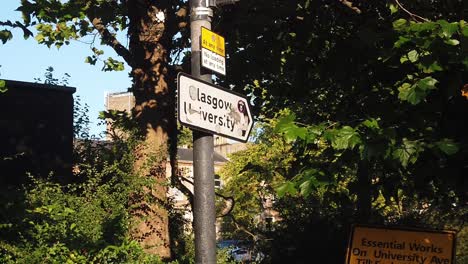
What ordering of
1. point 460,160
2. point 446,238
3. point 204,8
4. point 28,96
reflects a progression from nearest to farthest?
point 204,8 < point 460,160 < point 446,238 < point 28,96

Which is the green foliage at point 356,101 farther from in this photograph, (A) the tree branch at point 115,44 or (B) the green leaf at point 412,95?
(A) the tree branch at point 115,44

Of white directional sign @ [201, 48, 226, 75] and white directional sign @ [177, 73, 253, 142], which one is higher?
white directional sign @ [201, 48, 226, 75]

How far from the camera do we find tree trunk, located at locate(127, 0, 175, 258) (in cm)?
849

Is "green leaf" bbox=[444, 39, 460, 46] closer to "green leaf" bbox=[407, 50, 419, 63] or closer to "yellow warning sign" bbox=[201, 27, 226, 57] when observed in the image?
"green leaf" bbox=[407, 50, 419, 63]

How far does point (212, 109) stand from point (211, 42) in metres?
0.57

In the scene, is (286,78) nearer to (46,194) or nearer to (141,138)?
(141,138)

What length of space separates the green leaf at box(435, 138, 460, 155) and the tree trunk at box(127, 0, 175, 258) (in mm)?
4079

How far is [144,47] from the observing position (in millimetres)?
9328

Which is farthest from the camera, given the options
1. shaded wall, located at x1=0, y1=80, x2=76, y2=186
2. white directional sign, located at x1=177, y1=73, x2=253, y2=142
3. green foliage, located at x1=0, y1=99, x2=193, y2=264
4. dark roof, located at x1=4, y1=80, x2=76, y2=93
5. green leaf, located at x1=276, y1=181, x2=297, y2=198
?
dark roof, located at x1=4, y1=80, x2=76, y2=93

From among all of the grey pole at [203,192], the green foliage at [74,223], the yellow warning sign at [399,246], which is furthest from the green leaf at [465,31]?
the green foliage at [74,223]

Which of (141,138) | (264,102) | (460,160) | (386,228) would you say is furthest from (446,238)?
(264,102)

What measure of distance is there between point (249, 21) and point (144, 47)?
164 cm

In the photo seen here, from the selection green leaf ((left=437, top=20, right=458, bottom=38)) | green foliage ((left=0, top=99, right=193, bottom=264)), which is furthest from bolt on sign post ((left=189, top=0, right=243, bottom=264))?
green foliage ((left=0, top=99, right=193, bottom=264))

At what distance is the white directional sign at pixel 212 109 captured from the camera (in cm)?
444
